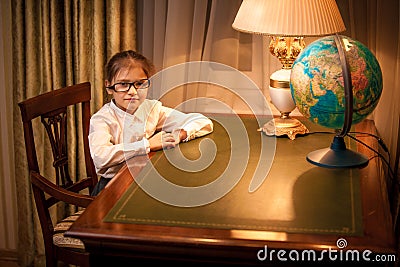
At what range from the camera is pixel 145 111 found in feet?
8.14

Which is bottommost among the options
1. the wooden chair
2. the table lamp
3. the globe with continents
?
the wooden chair

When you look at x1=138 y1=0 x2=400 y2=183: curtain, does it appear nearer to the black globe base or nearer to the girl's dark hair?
the girl's dark hair

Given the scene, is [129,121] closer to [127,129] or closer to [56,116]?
[127,129]

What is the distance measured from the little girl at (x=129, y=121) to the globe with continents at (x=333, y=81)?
537mm

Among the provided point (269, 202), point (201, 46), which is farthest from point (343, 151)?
point (201, 46)

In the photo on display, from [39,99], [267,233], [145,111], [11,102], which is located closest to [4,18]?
[11,102]

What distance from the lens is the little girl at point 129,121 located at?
7.32 ft

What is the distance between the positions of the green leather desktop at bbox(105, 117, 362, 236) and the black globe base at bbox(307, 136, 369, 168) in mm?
26

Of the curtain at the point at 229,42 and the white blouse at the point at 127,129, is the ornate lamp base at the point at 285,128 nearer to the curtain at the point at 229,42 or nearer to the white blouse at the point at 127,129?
the white blouse at the point at 127,129

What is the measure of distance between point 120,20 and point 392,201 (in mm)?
1455

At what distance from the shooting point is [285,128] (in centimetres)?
232

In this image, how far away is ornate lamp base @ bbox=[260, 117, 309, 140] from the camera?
2311 millimetres

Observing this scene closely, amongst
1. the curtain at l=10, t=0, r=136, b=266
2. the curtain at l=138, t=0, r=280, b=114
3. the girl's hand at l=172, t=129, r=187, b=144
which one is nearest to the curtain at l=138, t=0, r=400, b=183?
the curtain at l=138, t=0, r=280, b=114

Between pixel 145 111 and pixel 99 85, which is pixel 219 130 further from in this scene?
pixel 99 85
